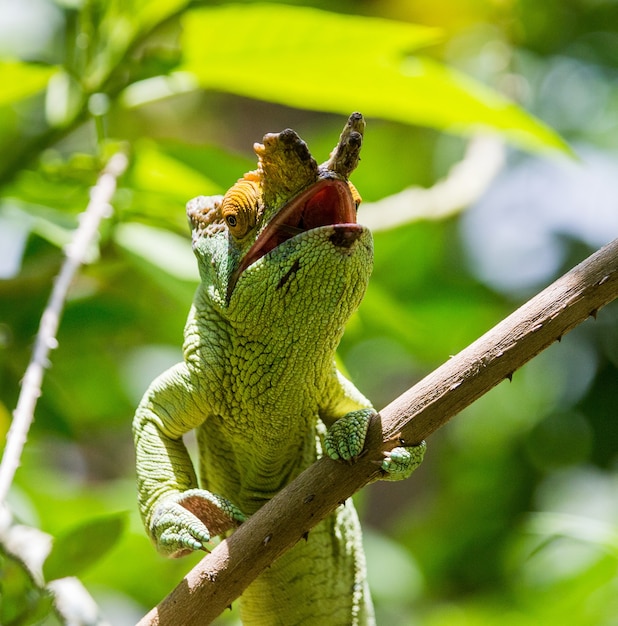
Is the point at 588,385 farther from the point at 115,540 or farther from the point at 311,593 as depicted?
the point at 115,540

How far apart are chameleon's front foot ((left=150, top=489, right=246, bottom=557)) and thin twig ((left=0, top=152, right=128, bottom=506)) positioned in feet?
0.59

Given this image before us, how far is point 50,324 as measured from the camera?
120 cm

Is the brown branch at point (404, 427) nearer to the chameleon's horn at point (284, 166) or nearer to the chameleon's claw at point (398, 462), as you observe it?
the chameleon's claw at point (398, 462)

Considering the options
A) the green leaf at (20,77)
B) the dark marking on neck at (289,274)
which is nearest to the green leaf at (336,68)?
the green leaf at (20,77)

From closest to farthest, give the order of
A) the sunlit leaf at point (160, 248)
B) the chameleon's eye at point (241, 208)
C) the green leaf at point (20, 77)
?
the chameleon's eye at point (241, 208)
the sunlit leaf at point (160, 248)
the green leaf at point (20, 77)

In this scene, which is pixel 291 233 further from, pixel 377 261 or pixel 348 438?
pixel 377 261

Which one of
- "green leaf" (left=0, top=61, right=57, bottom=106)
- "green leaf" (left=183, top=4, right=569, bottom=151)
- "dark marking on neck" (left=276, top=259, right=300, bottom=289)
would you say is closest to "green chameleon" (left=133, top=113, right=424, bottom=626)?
"dark marking on neck" (left=276, top=259, right=300, bottom=289)

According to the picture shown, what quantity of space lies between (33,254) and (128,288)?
34cm

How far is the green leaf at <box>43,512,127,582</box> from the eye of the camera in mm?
979

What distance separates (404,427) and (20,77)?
122cm

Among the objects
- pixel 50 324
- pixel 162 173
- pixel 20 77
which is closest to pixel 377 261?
pixel 162 173

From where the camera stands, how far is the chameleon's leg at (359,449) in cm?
100

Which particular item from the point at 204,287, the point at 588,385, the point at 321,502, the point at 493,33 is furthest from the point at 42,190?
the point at 493,33

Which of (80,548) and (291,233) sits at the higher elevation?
(291,233)
